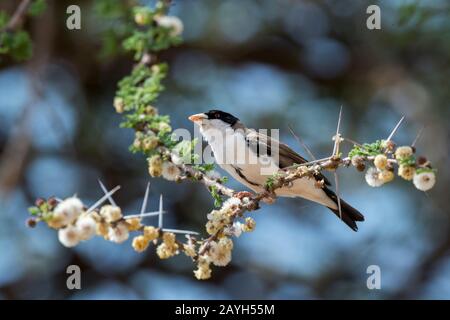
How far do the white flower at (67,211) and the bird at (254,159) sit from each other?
2.20 m

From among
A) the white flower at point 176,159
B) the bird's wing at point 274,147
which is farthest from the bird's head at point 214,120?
the white flower at point 176,159

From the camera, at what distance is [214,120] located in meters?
5.13

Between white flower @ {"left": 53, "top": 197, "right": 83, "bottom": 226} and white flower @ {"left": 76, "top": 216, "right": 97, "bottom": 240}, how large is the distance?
3cm

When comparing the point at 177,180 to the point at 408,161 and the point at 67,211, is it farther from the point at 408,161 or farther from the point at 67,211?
the point at 408,161

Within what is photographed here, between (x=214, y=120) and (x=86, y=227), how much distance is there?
2794 mm

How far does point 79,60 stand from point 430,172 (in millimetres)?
6012

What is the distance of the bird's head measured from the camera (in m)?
5.07

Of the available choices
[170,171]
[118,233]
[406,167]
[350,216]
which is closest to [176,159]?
[170,171]

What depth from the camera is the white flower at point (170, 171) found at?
10.5ft

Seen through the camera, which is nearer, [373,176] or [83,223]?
[83,223]

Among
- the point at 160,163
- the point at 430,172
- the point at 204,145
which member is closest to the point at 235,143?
the point at 204,145

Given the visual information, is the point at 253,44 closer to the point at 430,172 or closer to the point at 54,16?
the point at 54,16

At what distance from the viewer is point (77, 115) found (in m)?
7.65

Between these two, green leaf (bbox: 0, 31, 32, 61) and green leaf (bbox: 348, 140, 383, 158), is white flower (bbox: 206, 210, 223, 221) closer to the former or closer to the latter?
green leaf (bbox: 348, 140, 383, 158)
